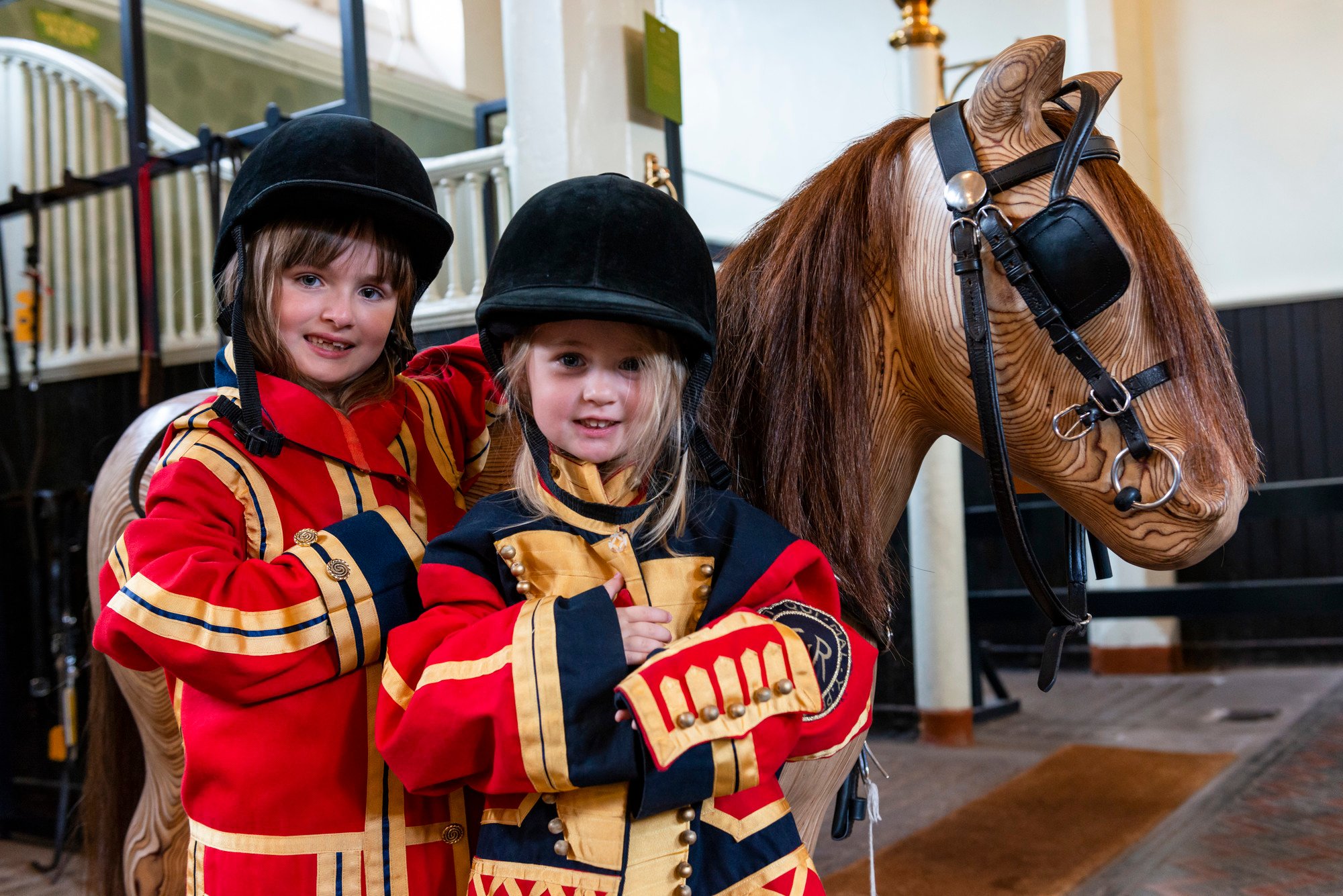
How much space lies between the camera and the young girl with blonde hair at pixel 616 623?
2.59ft

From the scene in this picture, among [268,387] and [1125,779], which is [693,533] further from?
[1125,779]

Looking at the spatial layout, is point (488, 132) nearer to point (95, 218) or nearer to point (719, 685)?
point (95, 218)

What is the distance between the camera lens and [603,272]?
90cm

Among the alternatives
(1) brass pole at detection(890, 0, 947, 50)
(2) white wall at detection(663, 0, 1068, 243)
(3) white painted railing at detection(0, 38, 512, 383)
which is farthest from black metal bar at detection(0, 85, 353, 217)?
(2) white wall at detection(663, 0, 1068, 243)

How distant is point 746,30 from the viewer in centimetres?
634

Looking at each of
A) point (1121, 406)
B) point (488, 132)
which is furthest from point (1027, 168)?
point (488, 132)

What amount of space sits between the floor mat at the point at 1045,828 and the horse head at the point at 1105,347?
5.81 feet

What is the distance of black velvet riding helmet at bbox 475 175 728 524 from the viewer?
90cm

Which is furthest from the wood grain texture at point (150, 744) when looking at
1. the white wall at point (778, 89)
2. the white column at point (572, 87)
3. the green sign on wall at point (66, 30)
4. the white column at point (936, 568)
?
the white wall at point (778, 89)

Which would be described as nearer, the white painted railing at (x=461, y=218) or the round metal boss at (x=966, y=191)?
the round metal boss at (x=966, y=191)

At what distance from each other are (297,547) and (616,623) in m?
0.37

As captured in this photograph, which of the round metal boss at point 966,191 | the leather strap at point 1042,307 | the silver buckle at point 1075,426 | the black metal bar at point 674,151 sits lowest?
the silver buckle at point 1075,426

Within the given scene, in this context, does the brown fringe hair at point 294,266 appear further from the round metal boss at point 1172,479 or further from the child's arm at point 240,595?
the round metal boss at point 1172,479

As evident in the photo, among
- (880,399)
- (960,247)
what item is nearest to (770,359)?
(880,399)
